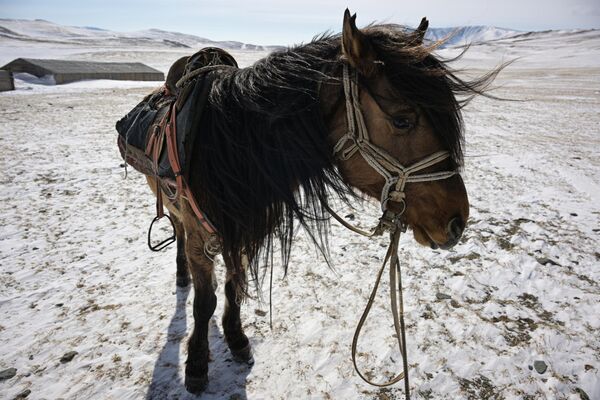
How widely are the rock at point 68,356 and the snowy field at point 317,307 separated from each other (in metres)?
0.01

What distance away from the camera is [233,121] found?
5.79 ft

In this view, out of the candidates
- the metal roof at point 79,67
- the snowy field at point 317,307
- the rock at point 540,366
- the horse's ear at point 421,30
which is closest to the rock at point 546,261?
the snowy field at point 317,307

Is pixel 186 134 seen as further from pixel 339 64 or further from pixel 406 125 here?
pixel 406 125

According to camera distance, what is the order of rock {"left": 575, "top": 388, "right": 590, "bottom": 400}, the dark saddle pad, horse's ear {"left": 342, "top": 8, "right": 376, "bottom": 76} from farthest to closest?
1. rock {"left": 575, "top": 388, "right": 590, "bottom": 400}
2. the dark saddle pad
3. horse's ear {"left": 342, "top": 8, "right": 376, "bottom": 76}

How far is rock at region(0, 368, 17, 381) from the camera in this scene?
236 centimetres

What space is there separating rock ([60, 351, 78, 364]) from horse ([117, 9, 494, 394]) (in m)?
1.58

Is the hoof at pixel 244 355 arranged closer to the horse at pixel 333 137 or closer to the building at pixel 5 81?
the horse at pixel 333 137

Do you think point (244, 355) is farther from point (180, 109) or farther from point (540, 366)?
point (540, 366)

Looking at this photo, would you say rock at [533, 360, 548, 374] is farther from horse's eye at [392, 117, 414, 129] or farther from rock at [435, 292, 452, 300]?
horse's eye at [392, 117, 414, 129]

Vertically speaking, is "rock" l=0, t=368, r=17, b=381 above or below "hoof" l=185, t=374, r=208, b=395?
below

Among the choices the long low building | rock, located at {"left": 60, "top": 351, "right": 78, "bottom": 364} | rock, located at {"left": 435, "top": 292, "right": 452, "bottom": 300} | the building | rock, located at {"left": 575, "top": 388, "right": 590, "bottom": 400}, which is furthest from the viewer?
the long low building

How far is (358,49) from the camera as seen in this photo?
1.42 meters

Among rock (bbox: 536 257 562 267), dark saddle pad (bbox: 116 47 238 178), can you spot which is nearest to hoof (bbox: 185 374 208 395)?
dark saddle pad (bbox: 116 47 238 178)

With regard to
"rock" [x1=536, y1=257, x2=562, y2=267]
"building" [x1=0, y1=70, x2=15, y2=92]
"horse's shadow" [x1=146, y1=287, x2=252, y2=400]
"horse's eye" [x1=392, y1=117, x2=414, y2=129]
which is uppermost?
"horse's eye" [x1=392, y1=117, x2=414, y2=129]
